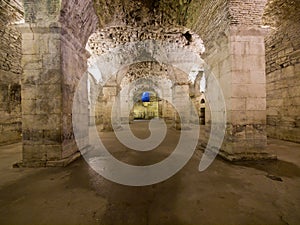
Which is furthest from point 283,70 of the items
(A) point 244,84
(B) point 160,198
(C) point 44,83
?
(C) point 44,83

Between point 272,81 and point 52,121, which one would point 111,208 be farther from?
point 272,81

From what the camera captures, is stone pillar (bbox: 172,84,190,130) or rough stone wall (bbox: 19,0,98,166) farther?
stone pillar (bbox: 172,84,190,130)

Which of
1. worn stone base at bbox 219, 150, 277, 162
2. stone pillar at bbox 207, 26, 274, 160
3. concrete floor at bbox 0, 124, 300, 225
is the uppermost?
stone pillar at bbox 207, 26, 274, 160

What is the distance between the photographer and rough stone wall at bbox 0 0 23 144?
18.8 ft

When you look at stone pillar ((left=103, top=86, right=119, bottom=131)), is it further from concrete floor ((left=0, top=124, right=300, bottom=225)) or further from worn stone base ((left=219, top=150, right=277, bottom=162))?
worn stone base ((left=219, top=150, right=277, bottom=162))

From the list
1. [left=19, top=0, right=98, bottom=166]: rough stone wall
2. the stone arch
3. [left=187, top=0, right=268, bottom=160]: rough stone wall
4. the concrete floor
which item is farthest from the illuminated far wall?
the concrete floor

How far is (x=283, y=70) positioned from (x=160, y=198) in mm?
6765

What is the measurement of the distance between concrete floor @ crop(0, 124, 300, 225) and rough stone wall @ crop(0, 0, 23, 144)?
13.7 ft

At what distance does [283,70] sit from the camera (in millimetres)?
6160

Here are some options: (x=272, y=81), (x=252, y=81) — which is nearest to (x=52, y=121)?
(x=252, y=81)

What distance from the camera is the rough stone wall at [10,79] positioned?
574 centimetres

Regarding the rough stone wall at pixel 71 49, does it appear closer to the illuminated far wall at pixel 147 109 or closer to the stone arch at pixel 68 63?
the stone arch at pixel 68 63

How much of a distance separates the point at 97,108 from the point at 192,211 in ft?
46.6

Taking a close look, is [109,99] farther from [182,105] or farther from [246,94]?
[246,94]
